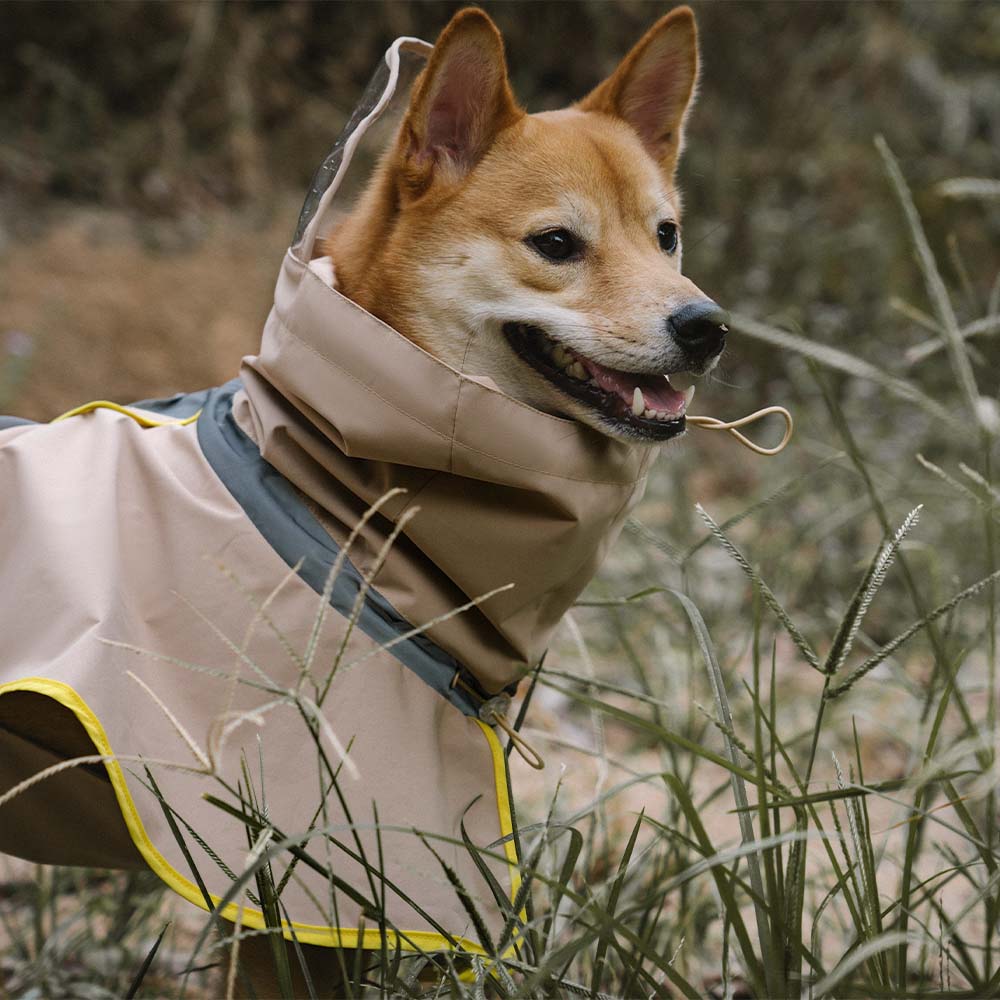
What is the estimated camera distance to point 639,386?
1.63 m

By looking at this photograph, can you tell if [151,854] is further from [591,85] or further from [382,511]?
[591,85]

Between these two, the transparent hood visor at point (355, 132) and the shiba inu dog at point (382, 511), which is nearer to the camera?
the shiba inu dog at point (382, 511)

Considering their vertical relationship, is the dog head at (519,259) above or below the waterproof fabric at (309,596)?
above

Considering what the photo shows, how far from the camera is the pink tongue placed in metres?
1.61

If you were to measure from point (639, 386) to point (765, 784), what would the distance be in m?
0.74

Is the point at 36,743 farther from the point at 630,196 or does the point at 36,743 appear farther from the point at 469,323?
the point at 630,196

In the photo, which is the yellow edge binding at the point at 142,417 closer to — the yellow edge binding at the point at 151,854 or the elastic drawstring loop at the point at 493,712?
the yellow edge binding at the point at 151,854

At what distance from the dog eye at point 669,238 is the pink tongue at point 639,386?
13.8 inches

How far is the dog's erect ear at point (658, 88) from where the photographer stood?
186 centimetres

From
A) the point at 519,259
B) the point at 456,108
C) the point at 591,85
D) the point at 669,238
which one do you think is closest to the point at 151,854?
the point at 519,259

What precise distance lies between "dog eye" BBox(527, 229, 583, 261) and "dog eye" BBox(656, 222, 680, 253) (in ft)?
0.77

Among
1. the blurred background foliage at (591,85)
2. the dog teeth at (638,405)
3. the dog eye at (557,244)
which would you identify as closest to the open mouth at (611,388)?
the dog teeth at (638,405)

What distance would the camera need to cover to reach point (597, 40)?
574 cm

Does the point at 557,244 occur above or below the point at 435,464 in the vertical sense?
above
